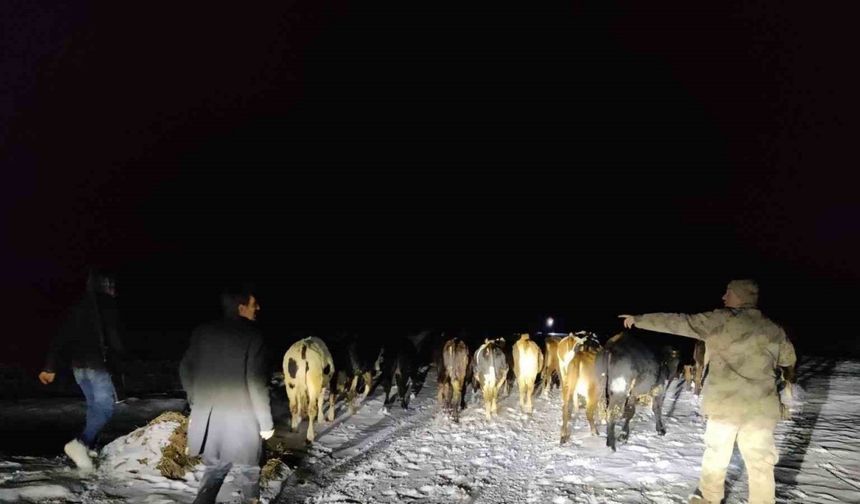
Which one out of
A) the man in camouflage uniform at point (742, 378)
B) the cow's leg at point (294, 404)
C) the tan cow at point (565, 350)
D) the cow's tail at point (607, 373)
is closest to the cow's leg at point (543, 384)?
the tan cow at point (565, 350)

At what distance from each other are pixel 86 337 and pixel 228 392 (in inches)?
101

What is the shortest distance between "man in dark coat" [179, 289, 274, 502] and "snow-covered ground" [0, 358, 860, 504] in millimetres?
1539

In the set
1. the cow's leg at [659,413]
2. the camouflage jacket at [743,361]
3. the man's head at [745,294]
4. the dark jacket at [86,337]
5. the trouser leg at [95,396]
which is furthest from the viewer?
the cow's leg at [659,413]

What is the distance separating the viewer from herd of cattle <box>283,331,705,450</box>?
845 centimetres

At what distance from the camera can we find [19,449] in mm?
7281

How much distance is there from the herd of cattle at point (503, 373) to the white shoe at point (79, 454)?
2.94m

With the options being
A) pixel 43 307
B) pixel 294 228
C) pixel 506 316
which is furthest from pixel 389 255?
pixel 43 307

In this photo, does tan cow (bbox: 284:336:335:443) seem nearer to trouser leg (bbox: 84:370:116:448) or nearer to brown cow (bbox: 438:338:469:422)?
brown cow (bbox: 438:338:469:422)

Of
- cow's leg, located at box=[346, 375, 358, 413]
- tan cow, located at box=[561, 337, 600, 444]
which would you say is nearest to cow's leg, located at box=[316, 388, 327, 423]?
cow's leg, located at box=[346, 375, 358, 413]

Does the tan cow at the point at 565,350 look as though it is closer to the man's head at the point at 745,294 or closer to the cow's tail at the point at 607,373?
the cow's tail at the point at 607,373

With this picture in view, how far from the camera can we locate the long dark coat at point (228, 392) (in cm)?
465

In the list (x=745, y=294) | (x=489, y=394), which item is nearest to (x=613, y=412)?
(x=489, y=394)

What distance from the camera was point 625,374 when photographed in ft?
27.2

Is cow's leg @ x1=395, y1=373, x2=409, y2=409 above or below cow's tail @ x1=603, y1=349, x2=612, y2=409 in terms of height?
below
